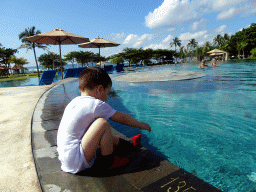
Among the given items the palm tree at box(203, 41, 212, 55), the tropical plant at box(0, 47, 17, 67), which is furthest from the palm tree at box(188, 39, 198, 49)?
the tropical plant at box(0, 47, 17, 67)

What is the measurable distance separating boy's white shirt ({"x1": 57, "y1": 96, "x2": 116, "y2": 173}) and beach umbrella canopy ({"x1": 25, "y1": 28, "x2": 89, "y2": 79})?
34.4ft

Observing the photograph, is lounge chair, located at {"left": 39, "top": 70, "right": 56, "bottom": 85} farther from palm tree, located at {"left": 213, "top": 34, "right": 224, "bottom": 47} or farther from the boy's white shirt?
palm tree, located at {"left": 213, "top": 34, "right": 224, "bottom": 47}

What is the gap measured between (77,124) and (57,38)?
12549 mm

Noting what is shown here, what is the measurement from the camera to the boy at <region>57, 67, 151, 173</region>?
143 cm

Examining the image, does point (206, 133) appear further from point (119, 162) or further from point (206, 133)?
point (119, 162)

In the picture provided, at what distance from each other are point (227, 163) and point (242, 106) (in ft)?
10.8

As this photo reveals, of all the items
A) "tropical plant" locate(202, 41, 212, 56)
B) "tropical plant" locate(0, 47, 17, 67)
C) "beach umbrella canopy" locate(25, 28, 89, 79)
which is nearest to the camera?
"beach umbrella canopy" locate(25, 28, 89, 79)

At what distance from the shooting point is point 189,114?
439cm

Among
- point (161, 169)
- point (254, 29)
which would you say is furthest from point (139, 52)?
point (161, 169)

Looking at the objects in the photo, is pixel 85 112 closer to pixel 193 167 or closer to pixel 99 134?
pixel 99 134

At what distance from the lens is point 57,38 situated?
12219 mm

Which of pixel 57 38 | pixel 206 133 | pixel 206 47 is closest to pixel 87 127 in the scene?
pixel 206 133

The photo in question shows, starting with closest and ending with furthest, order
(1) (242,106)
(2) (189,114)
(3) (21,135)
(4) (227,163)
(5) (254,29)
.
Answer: (4) (227,163) → (3) (21,135) → (2) (189,114) → (1) (242,106) → (5) (254,29)

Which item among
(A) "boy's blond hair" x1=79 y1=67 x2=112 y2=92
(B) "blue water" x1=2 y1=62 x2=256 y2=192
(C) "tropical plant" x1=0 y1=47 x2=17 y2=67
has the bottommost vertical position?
(B) "blue water" x1=2 y1=62 x2=256 y2=192
